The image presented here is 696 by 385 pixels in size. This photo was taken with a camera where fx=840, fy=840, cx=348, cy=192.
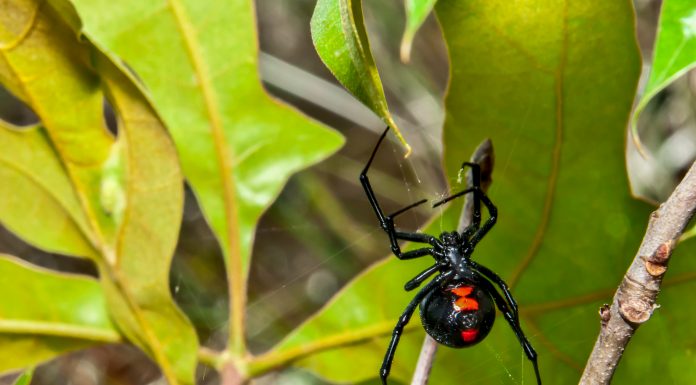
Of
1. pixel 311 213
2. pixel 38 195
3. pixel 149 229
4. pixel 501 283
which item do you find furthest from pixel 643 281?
pixel 311 213

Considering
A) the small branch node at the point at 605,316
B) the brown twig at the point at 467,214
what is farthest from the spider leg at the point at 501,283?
the small branch node at the point at 605,316

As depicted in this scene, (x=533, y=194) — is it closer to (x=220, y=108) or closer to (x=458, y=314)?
(x=458, y=314)

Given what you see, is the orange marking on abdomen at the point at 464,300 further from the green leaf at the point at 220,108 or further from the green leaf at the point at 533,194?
the green leaf at the point at 220,108

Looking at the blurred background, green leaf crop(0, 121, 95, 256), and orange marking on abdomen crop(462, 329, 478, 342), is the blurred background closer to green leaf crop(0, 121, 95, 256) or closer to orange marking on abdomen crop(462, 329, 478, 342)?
green leaf crop(0, 121, 95, 256)

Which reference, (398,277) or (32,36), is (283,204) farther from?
(32,36)

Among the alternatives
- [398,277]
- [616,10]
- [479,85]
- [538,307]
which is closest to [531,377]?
[538,307]

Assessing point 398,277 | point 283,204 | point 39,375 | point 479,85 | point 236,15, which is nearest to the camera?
point 479,85
